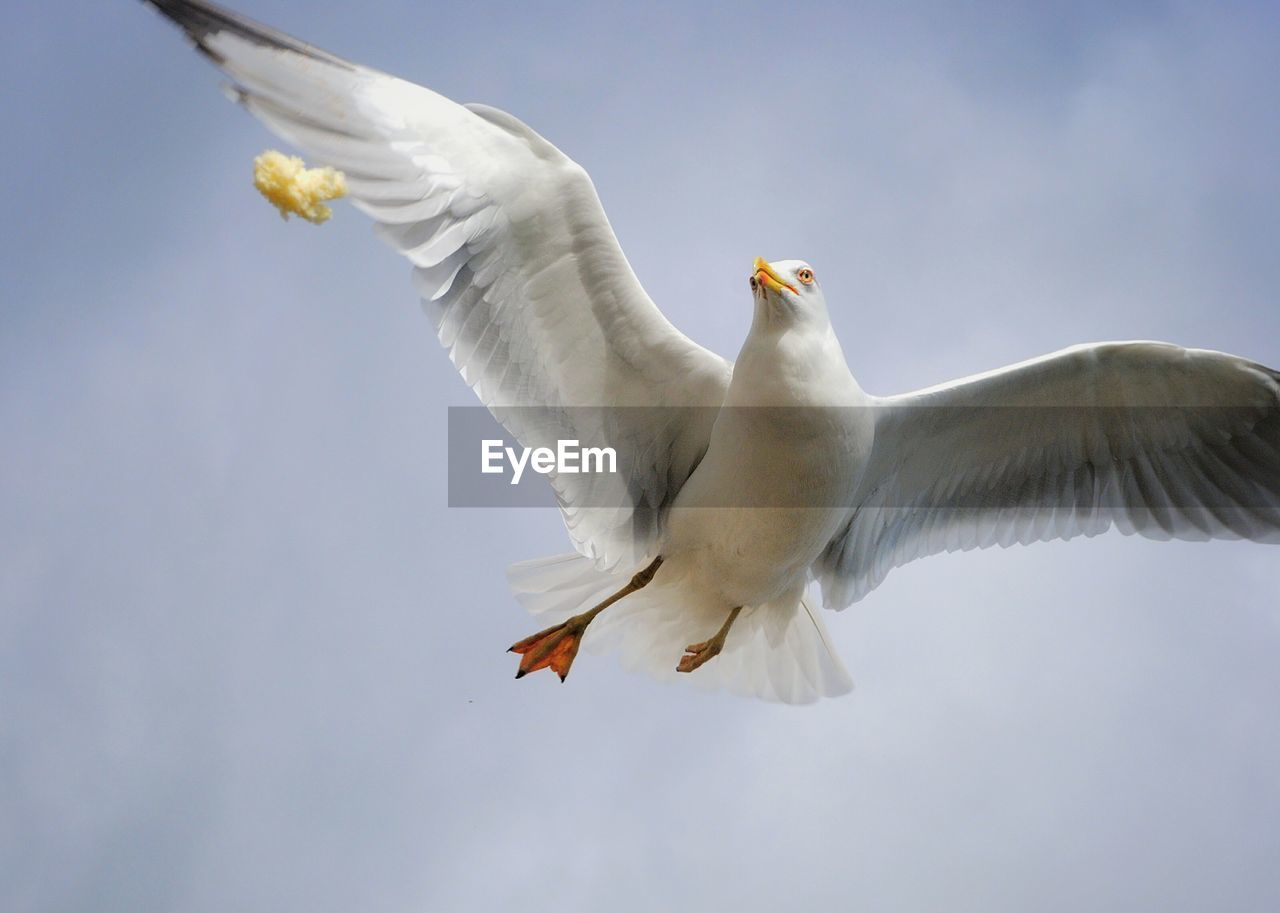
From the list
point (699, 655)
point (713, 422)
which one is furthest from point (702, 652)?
point (713, 422)

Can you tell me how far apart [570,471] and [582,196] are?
1.15m

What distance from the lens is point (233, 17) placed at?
15.3 feet

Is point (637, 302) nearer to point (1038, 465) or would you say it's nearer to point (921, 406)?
point (921, 406)

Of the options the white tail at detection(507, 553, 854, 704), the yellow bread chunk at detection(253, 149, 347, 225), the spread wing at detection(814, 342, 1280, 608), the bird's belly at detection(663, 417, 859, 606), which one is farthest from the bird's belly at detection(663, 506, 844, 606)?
the yellow bread chunk at detection(253, 149, 347, 225)

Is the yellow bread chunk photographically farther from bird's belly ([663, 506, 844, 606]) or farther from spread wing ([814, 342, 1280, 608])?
spread wing ([814, 342, 1280, 608])

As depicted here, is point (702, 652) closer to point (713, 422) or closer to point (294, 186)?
point (713, 422)

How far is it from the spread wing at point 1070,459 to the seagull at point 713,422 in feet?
0.04

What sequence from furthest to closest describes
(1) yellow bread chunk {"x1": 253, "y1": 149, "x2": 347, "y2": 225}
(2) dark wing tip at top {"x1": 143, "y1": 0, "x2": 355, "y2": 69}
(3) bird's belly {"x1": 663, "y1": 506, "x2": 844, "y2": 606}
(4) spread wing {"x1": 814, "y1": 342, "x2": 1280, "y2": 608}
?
(4) spread wing {"x1": 814, "y1": 342, "x2": 1280, "y2": 608}, (3) bird's belly {"x1": 663, "y1": 506, "x2": 844, "y2": 606}, (2) dark wing tip at top {"x1": 143, "y1": 0, "x2": 355, "y2": 69}, (1) yellow bread chunk {"x1": 253, "y1": 149, "x2": 347, "y2": 225}

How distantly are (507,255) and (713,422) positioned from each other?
3.58 ft

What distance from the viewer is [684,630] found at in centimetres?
567

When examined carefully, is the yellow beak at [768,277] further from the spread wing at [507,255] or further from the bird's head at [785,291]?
the spread wing at [507,255]

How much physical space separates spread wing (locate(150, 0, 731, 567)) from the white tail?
0.71 ft

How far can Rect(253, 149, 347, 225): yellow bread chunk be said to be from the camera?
427 centimetres

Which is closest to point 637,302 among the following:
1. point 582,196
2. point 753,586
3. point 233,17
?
point 582,196
